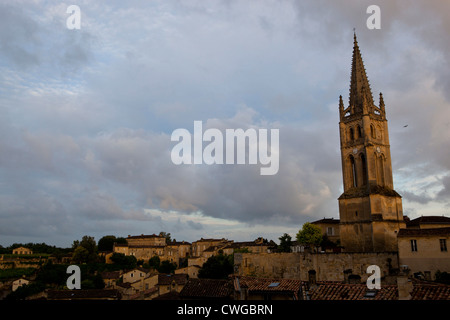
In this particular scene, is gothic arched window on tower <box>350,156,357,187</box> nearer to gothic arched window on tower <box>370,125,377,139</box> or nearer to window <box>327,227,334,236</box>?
gothic arched window on tower <box>370,125,377,139</box>

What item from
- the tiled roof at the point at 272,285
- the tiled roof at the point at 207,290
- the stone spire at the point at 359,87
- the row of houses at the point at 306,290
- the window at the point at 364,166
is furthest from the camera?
the stone spire at the point at 359,87

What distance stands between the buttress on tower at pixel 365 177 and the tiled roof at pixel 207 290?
20808mm

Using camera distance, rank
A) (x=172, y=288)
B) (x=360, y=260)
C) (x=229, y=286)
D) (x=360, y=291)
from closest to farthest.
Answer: (x=360, y=291)
(x=229, y=286)
(x=360, y=260)
(x=172, y=288)

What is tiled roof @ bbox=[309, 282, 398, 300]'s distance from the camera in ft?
65.3

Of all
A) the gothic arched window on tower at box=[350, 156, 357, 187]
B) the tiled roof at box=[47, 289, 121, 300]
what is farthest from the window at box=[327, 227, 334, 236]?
the tiled roof at box=[47, 289, 121, 300]

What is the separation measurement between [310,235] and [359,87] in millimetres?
23333

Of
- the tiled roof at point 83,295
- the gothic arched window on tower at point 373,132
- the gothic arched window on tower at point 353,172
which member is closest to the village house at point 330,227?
the gothic arched window on tower at point 353,172

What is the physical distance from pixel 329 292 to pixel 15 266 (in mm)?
112562

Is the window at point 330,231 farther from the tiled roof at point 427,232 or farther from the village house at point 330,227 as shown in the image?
the tiled roof at point 427,232

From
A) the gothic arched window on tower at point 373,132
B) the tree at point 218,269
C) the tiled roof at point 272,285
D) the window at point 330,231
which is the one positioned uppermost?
the gothic arched window on tower at point 373,132

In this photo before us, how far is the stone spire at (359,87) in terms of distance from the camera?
175 ft

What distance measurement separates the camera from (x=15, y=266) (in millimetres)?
108062
